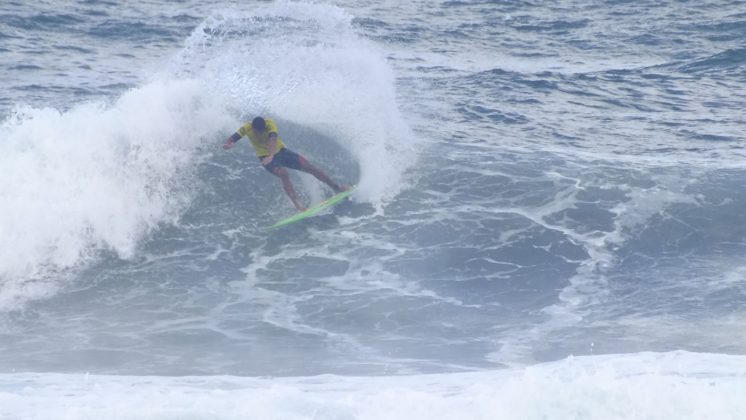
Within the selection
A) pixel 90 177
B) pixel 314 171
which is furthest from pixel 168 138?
pixel 314 171

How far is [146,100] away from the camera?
50.1ft

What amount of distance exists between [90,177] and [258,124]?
2.27 metres

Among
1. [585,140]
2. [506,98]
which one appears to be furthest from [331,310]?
[506,98]

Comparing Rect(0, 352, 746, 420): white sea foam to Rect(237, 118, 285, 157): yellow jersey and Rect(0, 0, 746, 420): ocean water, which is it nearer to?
Rect(0, 0, 746, 420): ocean water

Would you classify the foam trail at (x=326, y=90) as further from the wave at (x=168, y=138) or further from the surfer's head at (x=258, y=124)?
the surfer's head at (x=258, y=124)

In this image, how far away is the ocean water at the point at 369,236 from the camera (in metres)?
8.80

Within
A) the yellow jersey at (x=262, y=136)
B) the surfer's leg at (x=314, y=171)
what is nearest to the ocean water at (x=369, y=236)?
the surfer's leg at (x=314, y=171)

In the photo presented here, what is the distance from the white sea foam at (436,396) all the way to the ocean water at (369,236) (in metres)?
0.03

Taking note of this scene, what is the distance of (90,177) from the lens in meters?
13.7

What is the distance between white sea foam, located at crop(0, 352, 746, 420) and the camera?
279 inches

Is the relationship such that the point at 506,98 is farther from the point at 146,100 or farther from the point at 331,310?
the point at 331,310

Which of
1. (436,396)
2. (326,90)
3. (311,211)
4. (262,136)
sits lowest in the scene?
(311,211)

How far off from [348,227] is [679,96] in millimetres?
8349

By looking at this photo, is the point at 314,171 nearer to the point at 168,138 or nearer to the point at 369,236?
the point at 369,236
